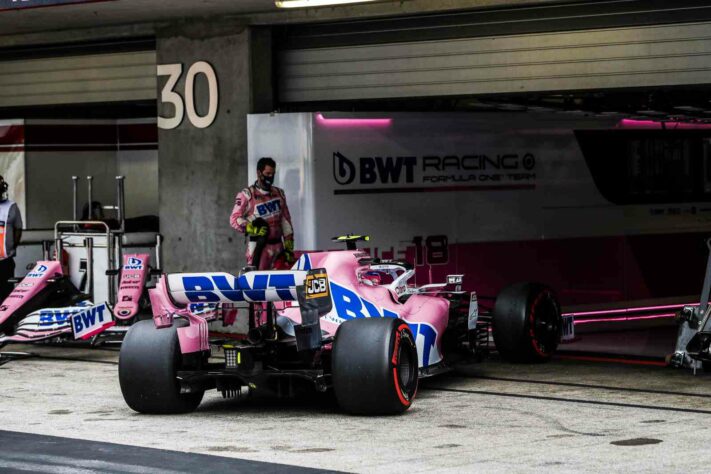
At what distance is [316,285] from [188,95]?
7.42 m

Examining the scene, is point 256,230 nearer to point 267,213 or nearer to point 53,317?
point 267,213

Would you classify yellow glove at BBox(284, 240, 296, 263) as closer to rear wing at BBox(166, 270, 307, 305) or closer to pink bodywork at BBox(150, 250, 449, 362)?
pink bodywork at BBox(150, 250, 449, 362)

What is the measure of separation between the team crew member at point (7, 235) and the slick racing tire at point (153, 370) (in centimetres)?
587

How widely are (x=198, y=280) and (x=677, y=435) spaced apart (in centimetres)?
348

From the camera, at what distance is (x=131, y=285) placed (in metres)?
15.5

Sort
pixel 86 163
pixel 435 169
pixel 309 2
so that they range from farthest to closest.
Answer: pixel 86 163 → pixel 435 169 → pixel 309 2

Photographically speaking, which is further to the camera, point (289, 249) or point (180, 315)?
point (289, 249)

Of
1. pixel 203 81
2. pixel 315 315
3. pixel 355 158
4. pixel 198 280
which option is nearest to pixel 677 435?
pixel 315 315

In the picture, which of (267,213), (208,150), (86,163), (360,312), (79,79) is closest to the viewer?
(360,312)

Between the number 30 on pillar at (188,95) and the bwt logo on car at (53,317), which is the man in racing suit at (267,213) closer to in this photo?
the bwt logo on car at (53,317)

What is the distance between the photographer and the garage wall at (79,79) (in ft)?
61.7

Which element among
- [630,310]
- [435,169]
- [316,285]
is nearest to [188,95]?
[435,169]

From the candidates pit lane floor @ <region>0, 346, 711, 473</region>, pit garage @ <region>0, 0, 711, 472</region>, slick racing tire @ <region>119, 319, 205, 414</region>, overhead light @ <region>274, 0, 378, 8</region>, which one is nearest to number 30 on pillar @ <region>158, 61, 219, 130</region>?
pit garage @ <region>0, 0, 711, 472</region>

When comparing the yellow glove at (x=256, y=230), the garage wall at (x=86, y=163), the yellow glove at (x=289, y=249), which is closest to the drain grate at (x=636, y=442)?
the yellow glove at (x=256, y=230)
